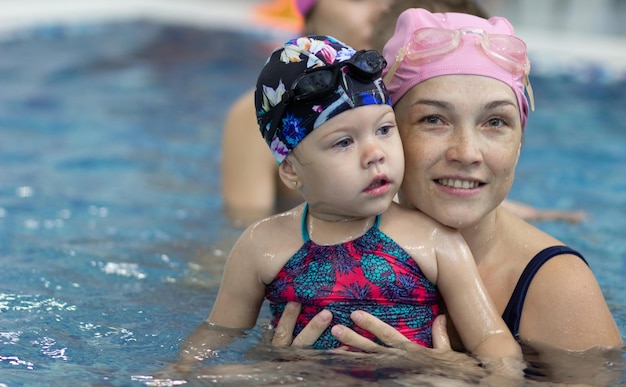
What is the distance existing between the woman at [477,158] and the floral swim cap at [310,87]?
19 centimetres

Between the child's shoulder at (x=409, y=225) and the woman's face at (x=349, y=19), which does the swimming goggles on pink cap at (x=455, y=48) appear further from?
the woman's face at (x=349, y=19)

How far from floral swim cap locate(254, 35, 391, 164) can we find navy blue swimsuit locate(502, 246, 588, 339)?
763mm

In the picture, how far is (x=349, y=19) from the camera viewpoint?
550 cm

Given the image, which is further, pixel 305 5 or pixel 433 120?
pixel 305 5

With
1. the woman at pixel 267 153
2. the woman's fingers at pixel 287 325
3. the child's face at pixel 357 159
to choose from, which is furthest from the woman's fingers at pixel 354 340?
the woman at pixel 267 153

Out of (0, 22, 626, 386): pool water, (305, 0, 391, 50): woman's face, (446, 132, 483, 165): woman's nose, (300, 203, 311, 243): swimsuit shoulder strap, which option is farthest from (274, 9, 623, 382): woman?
(305, 0, 391, 50): woman's face

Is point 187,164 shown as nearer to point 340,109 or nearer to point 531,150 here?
point 531,150

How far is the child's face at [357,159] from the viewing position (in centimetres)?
308

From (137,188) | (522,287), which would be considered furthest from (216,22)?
(522,287)

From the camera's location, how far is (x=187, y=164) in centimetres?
741

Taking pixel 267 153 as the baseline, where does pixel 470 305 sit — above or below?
below

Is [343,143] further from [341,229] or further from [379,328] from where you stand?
[379,328]

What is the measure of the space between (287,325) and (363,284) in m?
0.30

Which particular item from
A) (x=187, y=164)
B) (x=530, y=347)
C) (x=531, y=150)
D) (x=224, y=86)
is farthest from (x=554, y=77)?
(x=530, y=347)
